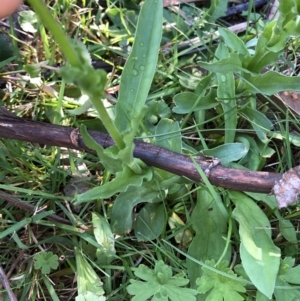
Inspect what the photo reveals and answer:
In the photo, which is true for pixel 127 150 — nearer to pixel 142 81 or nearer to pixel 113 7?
pixel 142 81

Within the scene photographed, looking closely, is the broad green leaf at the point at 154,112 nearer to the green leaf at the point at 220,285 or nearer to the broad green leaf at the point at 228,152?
the broad green leaf at the point at 228,152

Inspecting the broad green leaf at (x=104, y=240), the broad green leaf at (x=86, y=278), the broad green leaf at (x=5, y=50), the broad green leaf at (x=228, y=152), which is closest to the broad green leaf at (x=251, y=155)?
the broad green leaf at (x=228, y=152)

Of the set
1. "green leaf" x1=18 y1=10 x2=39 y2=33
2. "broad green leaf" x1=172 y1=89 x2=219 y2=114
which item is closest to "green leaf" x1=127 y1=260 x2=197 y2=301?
"broad green leaf" x1=172 y1=89 x2=219 y2=114

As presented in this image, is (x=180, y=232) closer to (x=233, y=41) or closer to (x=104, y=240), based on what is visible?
(x=104, y=240)

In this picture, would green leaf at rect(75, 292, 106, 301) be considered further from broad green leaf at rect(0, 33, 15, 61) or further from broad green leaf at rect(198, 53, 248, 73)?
broad green leaf at rect(0, 33, 15, 61)

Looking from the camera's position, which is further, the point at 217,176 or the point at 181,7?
the point at 181,7

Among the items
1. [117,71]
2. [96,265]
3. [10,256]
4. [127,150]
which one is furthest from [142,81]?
[10,256]

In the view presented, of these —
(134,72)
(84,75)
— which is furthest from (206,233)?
(84,75)
